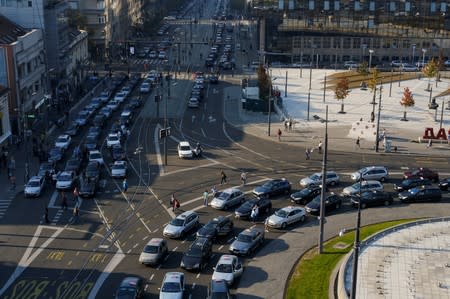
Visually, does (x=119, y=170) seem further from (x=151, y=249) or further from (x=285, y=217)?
(x=151, y=249)

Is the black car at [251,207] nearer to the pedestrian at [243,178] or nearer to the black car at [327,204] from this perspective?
the black car at [327,204]

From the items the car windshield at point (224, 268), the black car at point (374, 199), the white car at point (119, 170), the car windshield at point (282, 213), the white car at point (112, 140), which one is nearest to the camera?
the car windshield at point (224, 268)

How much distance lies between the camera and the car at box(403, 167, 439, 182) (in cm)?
6238

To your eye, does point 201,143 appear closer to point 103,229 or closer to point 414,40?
point 103,229

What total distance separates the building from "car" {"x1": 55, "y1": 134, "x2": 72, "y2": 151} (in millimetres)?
68583

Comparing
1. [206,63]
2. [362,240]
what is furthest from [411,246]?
[206,63]

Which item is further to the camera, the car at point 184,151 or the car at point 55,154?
the car at point 184,151

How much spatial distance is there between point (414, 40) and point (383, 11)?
8.66 m

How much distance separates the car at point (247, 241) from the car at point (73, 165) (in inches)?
873

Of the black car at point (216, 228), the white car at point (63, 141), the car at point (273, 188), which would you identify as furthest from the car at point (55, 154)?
the black car at point (216, 228)

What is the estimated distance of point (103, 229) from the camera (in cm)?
5072

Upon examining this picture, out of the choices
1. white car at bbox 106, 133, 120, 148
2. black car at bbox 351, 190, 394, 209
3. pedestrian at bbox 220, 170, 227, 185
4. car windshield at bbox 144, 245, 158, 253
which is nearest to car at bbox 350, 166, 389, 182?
black car at bbox 351, 190, 394, 209

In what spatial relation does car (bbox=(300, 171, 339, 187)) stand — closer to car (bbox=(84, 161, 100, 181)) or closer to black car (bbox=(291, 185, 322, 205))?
black car (bbox=(291, 185, 322, 205))

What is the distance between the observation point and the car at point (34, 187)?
5753 cm
